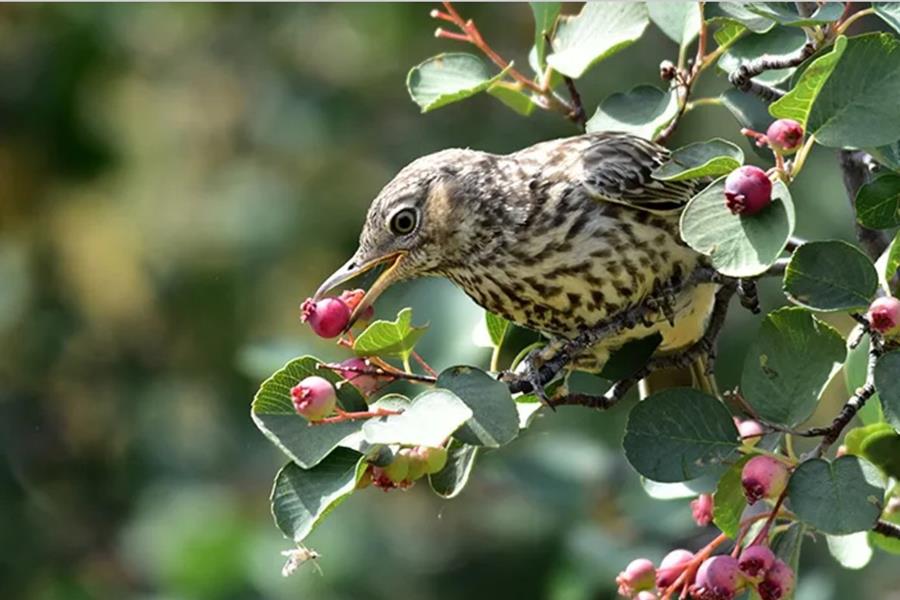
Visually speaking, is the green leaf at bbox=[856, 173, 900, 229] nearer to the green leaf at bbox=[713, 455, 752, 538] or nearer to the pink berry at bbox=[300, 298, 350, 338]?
the green leaf at bbox=[713, 455, 752, 538]

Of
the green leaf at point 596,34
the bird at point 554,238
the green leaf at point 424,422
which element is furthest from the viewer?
the bird at point 554,238

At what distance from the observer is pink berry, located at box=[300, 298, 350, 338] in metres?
3.01

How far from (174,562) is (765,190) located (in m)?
3.37

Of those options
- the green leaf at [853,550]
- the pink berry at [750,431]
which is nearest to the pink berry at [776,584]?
the pink berry at [750,431]

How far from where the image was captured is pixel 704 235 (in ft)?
9.03

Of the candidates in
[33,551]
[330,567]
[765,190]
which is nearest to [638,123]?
Answer: [765,190]

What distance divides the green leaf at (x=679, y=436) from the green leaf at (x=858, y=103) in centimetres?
50

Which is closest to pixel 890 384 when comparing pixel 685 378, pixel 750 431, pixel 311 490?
pixel 750 431

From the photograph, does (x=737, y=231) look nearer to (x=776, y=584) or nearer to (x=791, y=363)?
(x=791, y=363)

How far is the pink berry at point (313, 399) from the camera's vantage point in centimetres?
270

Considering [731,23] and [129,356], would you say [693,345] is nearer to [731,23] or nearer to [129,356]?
[731,23]

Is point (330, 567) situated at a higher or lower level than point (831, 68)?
lower

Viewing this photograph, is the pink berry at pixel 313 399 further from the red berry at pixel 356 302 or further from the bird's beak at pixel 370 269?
the bird's beak at pixel 370 269

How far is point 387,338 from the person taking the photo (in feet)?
9.40
